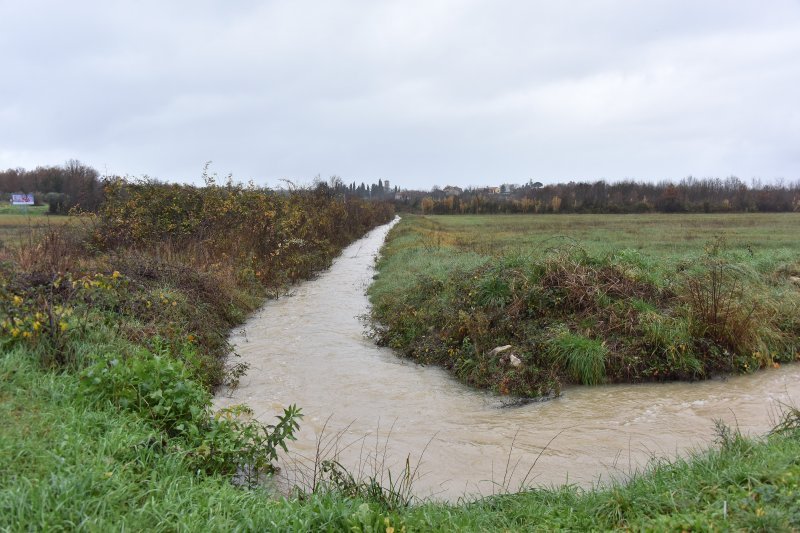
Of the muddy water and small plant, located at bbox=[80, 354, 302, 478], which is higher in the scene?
small plant, located at bbox=[80, 354, 302, 478]

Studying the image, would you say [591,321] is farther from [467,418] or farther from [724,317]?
[467,418]

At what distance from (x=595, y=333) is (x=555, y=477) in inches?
158

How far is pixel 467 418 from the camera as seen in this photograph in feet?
22.0

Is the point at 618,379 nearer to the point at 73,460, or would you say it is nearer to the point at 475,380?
the point at 475,380

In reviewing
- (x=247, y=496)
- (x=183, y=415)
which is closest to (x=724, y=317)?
(x=247, y=496)

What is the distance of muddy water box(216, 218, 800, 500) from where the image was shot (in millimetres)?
5281

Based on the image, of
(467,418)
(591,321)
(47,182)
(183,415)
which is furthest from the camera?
(47,182)

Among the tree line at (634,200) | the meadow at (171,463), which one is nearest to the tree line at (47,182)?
the meadow at (171,463)

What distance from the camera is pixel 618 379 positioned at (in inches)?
315

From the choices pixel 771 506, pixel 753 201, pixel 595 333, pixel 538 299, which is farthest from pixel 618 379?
pixel 753 201

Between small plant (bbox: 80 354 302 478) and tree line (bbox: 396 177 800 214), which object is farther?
tree line (bbox: 396 177 800 214)

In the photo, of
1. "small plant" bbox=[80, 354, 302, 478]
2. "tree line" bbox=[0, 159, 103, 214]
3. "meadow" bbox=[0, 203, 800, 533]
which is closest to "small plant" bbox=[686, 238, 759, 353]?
"meadow" bbox=[0, 203, 800, 533]

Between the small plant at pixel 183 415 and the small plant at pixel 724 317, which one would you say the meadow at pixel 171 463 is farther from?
the small plant at pixel 724 317

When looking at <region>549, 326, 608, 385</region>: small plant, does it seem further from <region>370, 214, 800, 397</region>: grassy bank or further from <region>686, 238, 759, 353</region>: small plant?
<region>686, 238, 759, 353</region>: small plant
